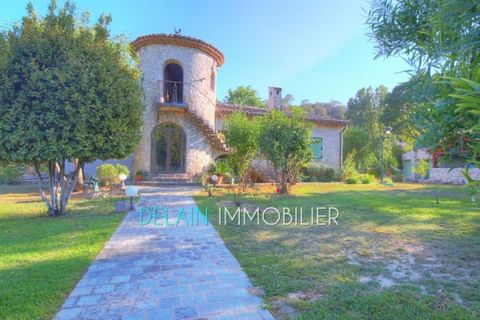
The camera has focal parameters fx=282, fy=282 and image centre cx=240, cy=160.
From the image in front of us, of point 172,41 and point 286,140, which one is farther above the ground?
point 172,41

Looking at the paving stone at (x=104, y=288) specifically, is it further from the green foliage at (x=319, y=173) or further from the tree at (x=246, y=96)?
the tree at (x=246, y=96)

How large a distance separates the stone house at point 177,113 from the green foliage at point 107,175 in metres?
2.42

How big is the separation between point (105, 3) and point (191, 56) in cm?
751

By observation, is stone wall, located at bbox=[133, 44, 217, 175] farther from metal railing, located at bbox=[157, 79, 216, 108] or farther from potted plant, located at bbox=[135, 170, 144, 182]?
potted plant, located at bbox=[135, 170, 144, 182]

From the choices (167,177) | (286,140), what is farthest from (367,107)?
(167,177)

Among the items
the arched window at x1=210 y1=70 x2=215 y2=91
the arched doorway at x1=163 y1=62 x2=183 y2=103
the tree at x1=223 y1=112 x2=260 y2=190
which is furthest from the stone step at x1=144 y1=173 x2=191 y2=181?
the arched window at x1=210 y1=70 x2=215 y2=91

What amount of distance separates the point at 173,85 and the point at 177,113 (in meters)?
2.67

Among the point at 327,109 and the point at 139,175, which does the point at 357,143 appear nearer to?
the point at 139,175

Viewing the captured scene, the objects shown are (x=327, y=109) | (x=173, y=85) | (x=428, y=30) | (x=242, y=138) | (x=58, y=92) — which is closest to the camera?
(x=428, y=30)

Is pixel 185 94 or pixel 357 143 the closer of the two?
pixel 185 94

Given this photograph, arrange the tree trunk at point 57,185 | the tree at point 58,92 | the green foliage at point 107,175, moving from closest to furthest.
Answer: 1. the tree at point 58,92
2. the tree trunk at point 57,185
3. the green foliage at point 107,175

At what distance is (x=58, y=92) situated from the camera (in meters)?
6.52

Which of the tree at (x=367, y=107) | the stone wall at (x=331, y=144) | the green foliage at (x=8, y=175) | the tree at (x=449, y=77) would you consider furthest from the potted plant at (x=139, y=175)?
the tree at (x=367, y=107)

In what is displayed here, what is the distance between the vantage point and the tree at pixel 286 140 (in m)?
11.5
